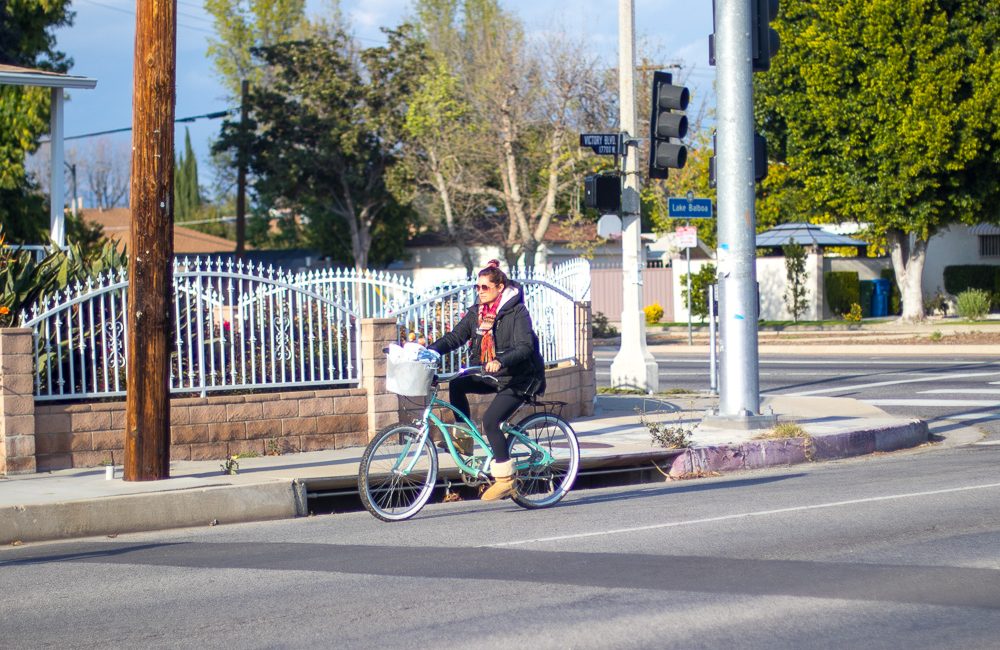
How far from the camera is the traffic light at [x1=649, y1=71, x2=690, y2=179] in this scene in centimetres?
1441

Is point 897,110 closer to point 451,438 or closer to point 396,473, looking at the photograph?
point 451,438

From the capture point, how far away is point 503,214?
45062 mm

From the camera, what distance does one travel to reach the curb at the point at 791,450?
39.2 ft

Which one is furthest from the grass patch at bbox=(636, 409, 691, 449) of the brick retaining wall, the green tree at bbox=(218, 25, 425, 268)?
the green tree at bbox=(218, 25, 425, 268)

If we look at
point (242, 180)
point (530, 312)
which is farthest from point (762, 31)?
point (242, 180)

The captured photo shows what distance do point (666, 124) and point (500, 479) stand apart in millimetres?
6678

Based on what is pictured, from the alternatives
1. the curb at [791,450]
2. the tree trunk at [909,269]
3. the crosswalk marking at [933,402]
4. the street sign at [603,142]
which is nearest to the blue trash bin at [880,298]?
the tree trunk at [909,269]

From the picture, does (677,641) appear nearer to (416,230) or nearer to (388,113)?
(388,113)

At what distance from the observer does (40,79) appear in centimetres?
1791

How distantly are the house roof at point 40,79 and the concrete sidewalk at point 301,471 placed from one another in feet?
29.3

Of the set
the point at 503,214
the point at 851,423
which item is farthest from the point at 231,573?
the point at 503,214

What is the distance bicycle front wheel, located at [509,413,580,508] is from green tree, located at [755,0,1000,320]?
25003 millimetres

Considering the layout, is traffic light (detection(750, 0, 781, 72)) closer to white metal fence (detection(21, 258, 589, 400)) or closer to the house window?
white metal fence (detection(21, 258, 589, 400))

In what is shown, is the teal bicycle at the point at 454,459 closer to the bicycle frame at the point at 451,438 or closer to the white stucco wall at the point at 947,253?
the bicycle frame at the point at 451,438
